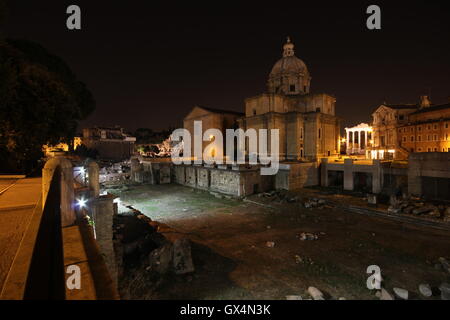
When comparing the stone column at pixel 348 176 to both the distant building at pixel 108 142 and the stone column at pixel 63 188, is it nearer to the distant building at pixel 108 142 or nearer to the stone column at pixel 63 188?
the stone column at pixel 63 188

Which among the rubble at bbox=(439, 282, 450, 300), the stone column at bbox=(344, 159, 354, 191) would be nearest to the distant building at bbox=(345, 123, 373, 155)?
the stone column at bbox=(344, 159, 354, 191)

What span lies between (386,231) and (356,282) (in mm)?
6714

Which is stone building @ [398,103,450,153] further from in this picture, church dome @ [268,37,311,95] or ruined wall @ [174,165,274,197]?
ruined wall @ [174,165,274,197]

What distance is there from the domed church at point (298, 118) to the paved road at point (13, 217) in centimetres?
2743

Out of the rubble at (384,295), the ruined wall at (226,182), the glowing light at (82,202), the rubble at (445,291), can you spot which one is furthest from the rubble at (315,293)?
the ruined wall at (226,182)

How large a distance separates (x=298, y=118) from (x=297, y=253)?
77.3ft

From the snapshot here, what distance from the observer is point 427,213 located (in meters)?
15.2

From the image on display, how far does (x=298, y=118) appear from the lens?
103ft

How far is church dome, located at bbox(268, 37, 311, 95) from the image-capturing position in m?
35.5

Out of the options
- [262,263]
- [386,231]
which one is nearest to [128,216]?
[262,263]

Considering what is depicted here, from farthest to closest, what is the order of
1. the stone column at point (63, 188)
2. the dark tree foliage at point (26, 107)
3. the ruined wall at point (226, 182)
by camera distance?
the ruined wall at point (226, 182), the dark tree foliage at point (26, 107), the stone column at point (63, 188)

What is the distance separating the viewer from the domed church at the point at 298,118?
31375mm

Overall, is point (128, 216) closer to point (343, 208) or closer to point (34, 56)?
point (34, 56)
